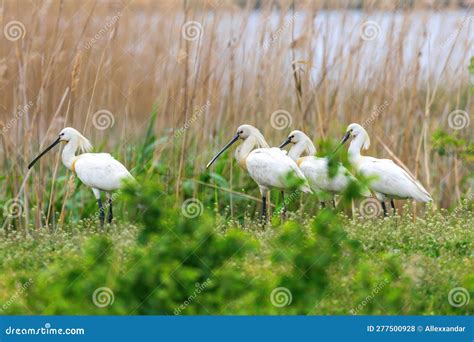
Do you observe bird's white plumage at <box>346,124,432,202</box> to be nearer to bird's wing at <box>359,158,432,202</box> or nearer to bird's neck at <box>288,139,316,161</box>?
bird's wing at <box>359,158,432,202</box>

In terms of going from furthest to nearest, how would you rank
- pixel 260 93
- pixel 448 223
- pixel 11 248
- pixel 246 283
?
pixel 260 93 < pixel 448 223 < pixel 11 248 < pixel 246 283

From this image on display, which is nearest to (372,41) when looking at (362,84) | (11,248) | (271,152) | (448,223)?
(362,84)

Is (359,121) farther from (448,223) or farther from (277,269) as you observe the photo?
(277,269)

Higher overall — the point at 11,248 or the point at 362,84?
the point at 362,84

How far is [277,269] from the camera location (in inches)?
213

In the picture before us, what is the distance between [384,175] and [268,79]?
1385mm

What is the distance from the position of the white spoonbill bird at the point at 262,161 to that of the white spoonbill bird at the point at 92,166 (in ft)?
2.15

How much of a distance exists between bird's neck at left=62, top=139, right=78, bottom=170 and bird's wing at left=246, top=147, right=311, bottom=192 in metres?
1.21

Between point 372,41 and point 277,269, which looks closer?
point 277,269

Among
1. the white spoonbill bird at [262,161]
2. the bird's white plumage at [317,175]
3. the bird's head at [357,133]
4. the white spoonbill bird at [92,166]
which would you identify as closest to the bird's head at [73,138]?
the white spoonbill bird at [92,166]

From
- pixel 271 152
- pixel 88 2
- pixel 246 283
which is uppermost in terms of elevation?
pixel 88 2

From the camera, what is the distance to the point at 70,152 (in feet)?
25.7

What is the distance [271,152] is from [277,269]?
220 centimetres

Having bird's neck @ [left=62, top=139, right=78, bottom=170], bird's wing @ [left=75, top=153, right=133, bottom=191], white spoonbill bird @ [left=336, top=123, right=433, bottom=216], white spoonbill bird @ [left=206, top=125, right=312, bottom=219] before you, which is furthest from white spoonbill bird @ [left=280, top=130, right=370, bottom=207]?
bird's neck @ [left=62, top=139, right=78, bottom=170]
